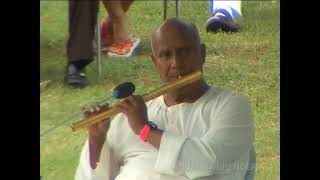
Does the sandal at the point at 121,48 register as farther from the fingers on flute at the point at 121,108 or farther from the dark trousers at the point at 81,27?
the fingers on flute at the point at 121,108

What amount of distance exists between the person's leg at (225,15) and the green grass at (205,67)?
2cm

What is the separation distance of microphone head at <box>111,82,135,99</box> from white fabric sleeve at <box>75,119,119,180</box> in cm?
13

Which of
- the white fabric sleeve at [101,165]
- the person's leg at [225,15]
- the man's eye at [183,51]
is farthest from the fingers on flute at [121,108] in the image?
the person's leg at [225,15]

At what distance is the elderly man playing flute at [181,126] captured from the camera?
274 centimetres

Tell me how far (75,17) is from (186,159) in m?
0.50

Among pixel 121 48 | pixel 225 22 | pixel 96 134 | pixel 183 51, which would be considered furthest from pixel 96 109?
pixel 225 22

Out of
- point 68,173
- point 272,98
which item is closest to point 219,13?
point 272,98

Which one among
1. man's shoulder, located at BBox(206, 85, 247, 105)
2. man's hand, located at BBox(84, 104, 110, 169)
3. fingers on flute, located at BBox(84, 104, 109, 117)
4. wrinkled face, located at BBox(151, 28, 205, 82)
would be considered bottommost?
man's hand, located at BBox(84, 104, 110, 169)

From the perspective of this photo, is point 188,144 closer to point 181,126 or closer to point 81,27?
point 181,126

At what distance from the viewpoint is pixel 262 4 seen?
279 centimetres

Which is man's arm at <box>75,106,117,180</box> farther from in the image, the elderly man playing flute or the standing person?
the standing person

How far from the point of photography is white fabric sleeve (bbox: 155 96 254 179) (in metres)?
2.73

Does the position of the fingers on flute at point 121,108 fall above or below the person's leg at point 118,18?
below

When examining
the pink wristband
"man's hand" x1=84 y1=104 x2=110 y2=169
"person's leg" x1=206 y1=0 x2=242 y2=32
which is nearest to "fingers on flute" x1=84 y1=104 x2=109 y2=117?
"man's hand" x1=84 y1=104 x2=110 y2=169
